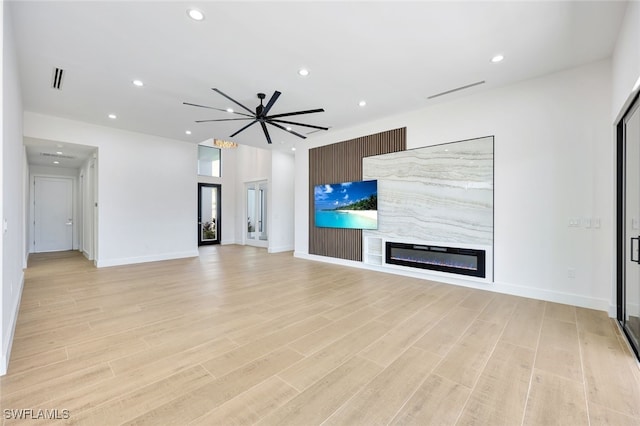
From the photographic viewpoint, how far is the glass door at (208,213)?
1004cm

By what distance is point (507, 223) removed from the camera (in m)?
4.23

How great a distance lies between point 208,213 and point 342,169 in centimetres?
601

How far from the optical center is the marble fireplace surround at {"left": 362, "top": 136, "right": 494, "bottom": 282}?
14.6 ft

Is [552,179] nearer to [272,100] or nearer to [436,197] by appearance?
[436,197]

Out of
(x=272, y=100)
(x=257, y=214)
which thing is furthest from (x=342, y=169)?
(x=257, y=214)

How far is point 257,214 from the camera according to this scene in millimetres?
9953

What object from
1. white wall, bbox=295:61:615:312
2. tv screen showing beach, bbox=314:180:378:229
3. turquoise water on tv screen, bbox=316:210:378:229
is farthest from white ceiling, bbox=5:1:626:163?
turquoise water on tv screen, bbox=316:210:378:229

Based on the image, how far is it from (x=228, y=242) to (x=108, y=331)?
7806mm

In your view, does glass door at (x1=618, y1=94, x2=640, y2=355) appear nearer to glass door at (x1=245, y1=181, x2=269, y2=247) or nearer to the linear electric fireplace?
the linear electric fireplace

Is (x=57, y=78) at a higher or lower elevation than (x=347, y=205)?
higher

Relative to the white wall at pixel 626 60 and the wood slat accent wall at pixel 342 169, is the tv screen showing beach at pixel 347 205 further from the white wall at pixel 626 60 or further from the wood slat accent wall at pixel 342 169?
the white wall at pixel 626 60

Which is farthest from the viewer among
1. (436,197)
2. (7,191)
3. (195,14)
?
(436,197)

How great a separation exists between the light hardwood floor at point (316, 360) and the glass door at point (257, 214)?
5522 millimetres

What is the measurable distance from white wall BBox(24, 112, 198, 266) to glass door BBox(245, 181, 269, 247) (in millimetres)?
2439
